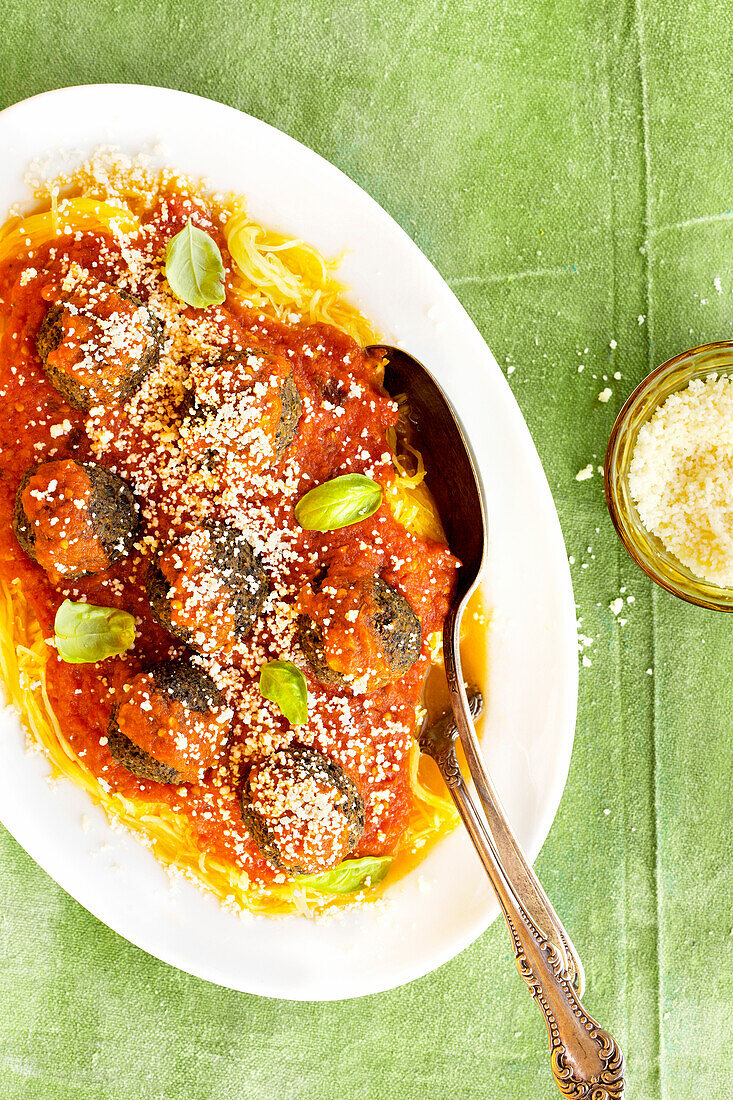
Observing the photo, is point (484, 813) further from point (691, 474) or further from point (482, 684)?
point (691, 474)

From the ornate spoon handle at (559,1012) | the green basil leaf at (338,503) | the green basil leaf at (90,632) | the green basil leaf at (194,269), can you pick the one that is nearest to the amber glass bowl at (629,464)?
the green basil leaf at (338,503)

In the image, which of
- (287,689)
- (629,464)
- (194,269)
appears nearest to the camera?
(287,689)

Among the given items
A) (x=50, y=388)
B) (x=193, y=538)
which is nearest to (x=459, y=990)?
(x=193, y=538)

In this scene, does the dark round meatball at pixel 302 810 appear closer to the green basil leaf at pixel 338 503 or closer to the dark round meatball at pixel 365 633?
Result: the dark round meatball at pixel 365 633

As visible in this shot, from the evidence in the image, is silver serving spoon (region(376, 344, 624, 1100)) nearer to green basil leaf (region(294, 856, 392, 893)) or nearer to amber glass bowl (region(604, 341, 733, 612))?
green basil leaf (region(294, 856, 392, 893))

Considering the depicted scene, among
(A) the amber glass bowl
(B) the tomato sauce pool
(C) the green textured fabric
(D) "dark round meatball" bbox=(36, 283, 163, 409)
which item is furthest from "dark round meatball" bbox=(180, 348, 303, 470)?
(A) the amber glass bowl

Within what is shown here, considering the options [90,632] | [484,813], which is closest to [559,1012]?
[484,813]
